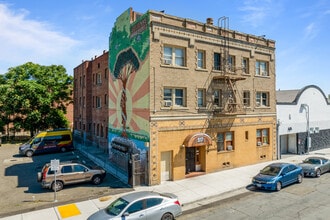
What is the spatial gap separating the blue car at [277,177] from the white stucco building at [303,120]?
9.64m

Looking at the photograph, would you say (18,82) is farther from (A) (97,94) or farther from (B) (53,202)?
(B) (53,202)

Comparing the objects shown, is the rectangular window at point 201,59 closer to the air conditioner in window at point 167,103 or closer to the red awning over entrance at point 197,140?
the air conditioner in window at point 167,103

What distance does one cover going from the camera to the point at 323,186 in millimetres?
18172

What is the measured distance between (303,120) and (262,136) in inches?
338

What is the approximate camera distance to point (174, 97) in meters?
20.0

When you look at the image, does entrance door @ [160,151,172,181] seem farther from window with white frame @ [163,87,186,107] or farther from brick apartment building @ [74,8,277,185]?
window with white frame @ [163,87,186,107]

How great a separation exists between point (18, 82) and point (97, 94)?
15.2 metres

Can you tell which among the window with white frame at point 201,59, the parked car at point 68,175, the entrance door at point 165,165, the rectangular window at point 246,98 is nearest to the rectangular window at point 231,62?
the rectangular window at point 246,98

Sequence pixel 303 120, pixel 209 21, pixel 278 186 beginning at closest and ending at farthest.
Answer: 1. pixel 278 186
2. pixel 209 21
3. pixel 303 120

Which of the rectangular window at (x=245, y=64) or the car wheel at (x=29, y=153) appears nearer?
the rectangular window at (x=245, y=64)

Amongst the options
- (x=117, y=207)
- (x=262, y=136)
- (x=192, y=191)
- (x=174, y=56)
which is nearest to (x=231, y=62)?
(x=174, y=56)

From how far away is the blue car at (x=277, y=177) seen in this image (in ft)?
55.4

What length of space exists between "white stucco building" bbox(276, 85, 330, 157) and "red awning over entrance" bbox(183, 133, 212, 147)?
1161 centimetres

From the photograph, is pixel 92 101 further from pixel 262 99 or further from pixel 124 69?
pixel 262 99
